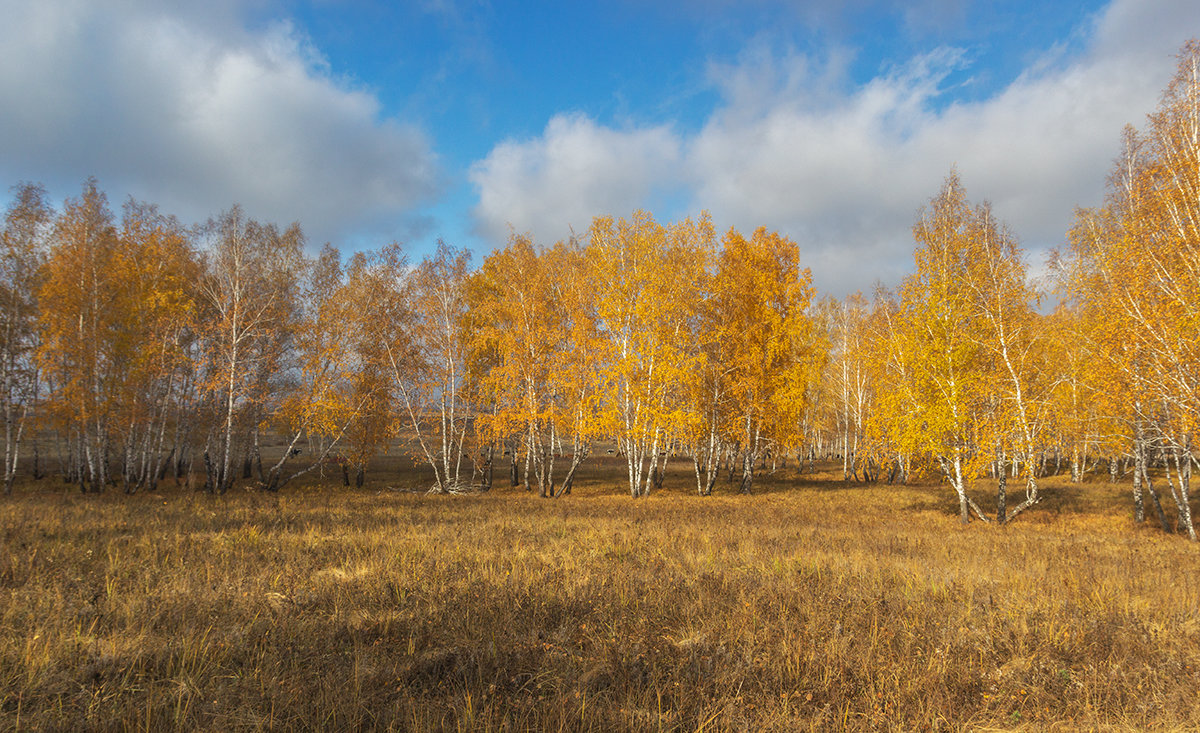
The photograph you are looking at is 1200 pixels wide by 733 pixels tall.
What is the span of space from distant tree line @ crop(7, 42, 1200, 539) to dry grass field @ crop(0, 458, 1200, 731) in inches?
308

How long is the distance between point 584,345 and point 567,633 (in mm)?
17837

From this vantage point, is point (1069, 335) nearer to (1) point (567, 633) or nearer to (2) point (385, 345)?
(1) point (567, 633)

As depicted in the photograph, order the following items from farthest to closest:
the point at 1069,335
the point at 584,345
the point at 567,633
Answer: the point at 584,345, the point at 1069,335, the point at 567,633

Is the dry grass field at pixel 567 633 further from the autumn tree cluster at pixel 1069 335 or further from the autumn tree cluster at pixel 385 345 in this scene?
the autumn tree cluster at pixel 385 345

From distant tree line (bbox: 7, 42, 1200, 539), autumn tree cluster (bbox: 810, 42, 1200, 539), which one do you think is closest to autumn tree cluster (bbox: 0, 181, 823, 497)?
distant tree line (bbox: 7, 42, 1200, 539)

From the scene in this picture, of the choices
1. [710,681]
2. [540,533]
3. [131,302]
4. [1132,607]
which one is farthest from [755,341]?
[131,302]

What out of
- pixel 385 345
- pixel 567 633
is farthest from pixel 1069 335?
pixel 385 345

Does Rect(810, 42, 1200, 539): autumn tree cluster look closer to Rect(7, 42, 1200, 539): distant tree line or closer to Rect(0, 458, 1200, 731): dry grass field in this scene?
Rect(7, 42, 1200, 539): distant tree line

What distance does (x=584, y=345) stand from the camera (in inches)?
902

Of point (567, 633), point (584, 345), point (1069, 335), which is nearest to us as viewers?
point (567, 633)

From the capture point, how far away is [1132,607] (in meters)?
7.03

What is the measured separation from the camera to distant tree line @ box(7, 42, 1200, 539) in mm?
16781

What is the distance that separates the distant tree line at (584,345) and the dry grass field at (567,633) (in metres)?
7.83

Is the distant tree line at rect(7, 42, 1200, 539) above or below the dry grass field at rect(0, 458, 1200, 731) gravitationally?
above
